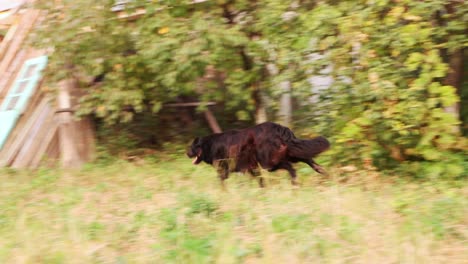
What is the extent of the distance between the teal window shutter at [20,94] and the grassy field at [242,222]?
2.19 m

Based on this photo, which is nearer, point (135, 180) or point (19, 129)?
point (135, 180)

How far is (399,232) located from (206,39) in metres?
3.64

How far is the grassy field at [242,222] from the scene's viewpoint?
4023 millimetres

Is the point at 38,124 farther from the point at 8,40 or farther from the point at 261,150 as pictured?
the point at 261,150

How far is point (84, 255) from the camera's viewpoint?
403 cm

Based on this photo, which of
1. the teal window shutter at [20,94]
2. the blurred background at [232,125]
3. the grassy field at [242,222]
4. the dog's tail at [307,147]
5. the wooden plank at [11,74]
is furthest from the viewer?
the wooden plank at [11,74]

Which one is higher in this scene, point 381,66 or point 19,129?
point 381,66

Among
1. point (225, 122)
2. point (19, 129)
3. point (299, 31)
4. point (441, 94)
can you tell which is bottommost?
point (225, 122)

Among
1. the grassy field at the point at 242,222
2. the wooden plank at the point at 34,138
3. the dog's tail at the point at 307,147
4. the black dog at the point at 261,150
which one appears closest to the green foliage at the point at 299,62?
the dog's tail at the point at 307,147

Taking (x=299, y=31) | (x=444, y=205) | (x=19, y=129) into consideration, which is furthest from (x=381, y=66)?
(x=19, y=129)

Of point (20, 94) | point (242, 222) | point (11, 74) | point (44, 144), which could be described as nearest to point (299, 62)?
point (242, 222)

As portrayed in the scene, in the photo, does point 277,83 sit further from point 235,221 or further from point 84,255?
point 84,255

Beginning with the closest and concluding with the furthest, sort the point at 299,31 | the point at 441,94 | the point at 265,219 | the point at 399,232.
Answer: the point at 399,232, the point at 265,219, the point at 441,94, the point at 299,31

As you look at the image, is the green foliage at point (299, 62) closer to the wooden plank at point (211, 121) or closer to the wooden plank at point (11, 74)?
the wooden plank at point (211, 121)
